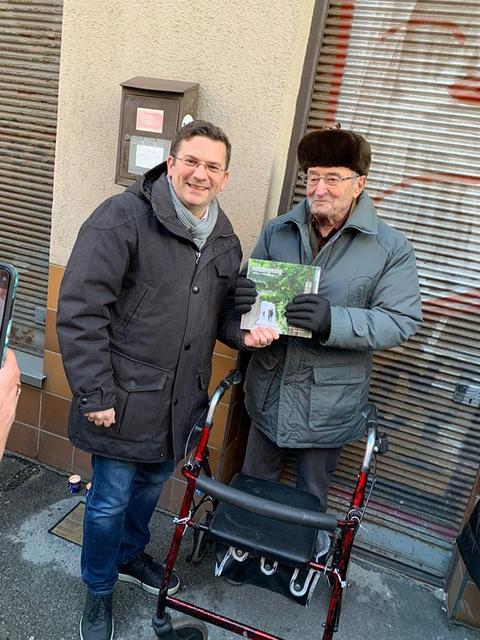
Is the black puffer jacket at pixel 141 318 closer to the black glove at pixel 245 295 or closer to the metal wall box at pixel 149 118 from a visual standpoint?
the black glove at pixel 245 295

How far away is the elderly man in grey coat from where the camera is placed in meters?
2.04

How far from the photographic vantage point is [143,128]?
2428mm

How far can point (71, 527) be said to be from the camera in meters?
2.81

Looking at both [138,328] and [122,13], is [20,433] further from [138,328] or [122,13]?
[122,13]

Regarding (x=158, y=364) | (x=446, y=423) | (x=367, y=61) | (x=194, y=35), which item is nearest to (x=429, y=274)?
(x=446, y=423)

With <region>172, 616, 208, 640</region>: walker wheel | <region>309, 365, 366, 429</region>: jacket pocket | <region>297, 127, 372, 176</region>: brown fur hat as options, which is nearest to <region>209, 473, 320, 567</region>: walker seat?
<region>309, 365, 366, 429</region>: jacket pocket

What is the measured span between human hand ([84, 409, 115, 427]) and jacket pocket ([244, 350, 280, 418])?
0.72 m

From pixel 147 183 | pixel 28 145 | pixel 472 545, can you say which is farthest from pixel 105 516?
pixel 28 145

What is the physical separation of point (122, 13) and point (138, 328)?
167cm

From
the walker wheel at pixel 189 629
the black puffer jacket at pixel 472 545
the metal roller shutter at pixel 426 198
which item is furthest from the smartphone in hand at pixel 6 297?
the black puffer jacket at pixel 472 545

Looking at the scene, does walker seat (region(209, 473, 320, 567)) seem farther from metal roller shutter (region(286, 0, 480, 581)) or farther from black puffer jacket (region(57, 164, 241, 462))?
metal roller shutter (region(286, 0, 480, 581))

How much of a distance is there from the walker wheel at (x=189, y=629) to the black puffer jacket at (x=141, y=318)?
727 millimetres

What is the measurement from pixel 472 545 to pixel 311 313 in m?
1.33

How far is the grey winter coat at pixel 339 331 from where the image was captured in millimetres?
2068
